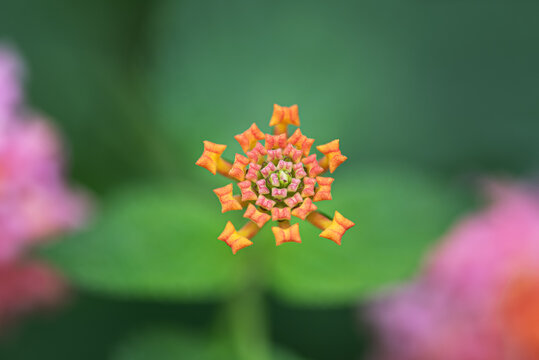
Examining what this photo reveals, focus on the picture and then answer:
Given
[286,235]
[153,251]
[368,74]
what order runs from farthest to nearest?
[368,74] < [153,251] < [286,235]

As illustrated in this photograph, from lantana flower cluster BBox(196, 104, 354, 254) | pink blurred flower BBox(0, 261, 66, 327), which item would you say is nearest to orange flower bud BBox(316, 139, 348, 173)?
lantana flower cluster BBox(196, 104, 354, 254)

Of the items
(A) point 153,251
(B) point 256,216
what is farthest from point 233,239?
(A) point 153,251

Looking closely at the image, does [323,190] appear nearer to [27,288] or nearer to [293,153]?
[293,153]

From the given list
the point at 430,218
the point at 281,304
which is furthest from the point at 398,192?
the point at 281,304

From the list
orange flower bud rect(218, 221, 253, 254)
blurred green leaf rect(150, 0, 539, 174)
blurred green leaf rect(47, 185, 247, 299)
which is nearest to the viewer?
orange flower bud rect(218, 221, 253, 254)

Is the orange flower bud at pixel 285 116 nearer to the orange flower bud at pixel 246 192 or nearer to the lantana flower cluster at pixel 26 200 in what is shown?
the orange flower bud at pixel 246 192

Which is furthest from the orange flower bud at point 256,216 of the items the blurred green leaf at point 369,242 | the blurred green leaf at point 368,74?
the blurred green leaf at point 368,74

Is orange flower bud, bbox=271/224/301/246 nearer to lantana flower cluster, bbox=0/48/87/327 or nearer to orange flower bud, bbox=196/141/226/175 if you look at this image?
orange flower bud, bbox=196/141/226/175
